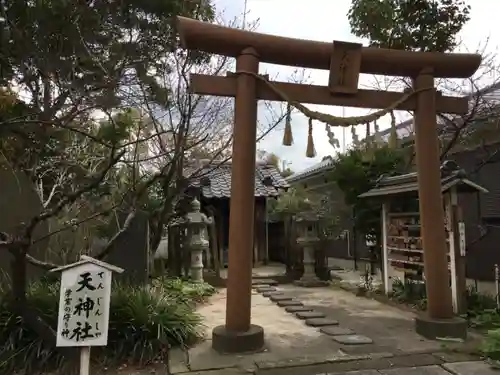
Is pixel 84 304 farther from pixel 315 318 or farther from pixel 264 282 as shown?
pixel 264 282

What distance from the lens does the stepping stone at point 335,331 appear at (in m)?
6.21

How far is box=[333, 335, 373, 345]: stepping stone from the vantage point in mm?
5703

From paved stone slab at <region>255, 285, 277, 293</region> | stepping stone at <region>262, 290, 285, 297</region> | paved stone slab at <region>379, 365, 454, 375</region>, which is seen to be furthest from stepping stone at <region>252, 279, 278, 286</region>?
paved stone slab at <region>379, 365, 454, 375</region>

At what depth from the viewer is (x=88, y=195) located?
824cm

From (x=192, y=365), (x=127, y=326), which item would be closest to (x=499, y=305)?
(x=192, y=365)

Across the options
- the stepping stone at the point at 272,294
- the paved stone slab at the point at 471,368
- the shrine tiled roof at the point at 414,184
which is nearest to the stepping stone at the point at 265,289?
the stepping stone at the point at 272,294

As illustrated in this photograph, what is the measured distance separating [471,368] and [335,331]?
6.73 ft

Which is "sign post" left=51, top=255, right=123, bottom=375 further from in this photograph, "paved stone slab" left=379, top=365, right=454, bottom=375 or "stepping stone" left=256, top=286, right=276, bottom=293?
"stepping stone" left=256, top=286, right=276, bottom=293

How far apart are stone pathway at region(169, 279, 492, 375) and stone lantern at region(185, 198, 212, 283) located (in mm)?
2662

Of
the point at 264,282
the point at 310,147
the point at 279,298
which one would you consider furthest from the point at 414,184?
the point at 264,282

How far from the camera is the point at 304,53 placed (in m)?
6.00

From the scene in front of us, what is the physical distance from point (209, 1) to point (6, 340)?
725 cm

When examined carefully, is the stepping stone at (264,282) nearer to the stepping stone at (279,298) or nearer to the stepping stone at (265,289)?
the stepping stone at (265,289)

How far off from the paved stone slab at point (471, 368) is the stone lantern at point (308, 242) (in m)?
6.91
